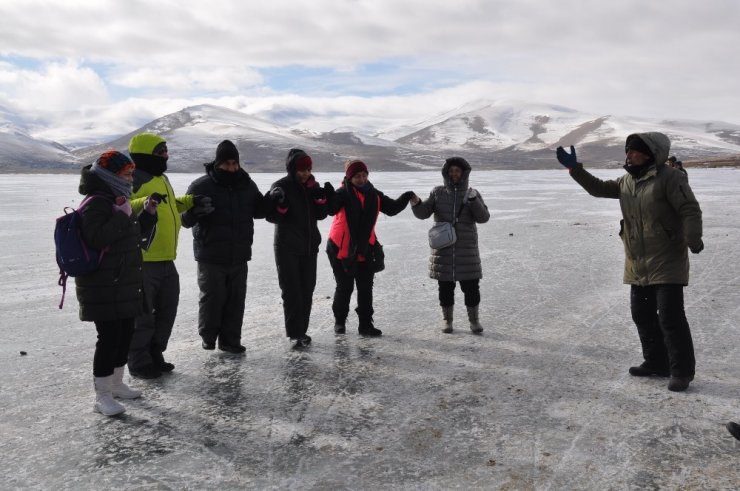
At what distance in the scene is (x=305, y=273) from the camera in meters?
5.16

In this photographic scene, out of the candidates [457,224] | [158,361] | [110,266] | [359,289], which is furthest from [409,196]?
[110,266]

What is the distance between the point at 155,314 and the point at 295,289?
45.1 inches

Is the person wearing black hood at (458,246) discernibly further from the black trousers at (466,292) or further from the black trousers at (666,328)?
the black trousers at (666,328)

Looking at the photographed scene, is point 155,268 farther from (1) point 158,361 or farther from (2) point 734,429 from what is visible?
(2) point 734,429

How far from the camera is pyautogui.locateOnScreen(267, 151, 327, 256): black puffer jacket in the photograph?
500cm

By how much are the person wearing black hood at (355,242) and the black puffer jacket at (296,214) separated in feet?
0.57

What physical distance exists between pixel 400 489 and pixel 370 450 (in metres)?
0.42

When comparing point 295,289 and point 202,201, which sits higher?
point 202,201

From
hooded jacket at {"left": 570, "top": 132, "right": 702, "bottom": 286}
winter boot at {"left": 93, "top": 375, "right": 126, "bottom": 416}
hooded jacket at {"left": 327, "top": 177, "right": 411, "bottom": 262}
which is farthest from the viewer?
hooded jacket at {"left": 327, "top": 177, "right": 411, "bottom": 262}

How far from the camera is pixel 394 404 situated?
12.7 feet

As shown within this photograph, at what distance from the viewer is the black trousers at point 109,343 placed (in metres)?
3.67

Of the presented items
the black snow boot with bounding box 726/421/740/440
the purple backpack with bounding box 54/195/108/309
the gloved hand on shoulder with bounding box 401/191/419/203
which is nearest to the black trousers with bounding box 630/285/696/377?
the black snow boot with bounding box 726/421/740/440

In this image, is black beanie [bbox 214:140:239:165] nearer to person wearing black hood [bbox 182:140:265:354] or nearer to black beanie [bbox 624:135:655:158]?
person wearing black hood [bbox 182:140:265:354]

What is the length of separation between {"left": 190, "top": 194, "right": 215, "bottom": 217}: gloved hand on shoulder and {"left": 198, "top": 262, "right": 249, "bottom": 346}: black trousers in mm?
443
